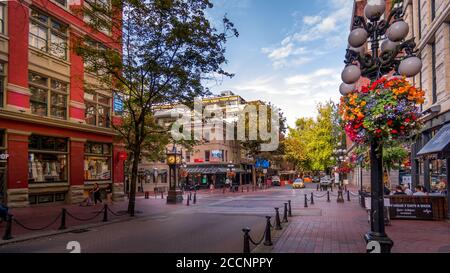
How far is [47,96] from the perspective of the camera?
22.5 meters

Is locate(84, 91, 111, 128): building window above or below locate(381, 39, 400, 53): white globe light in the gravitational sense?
above

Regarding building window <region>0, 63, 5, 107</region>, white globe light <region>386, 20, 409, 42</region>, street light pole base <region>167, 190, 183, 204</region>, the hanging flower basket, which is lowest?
street light pole base <region>167, 190, 183, 204</region>

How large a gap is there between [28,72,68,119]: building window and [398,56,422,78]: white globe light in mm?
21180

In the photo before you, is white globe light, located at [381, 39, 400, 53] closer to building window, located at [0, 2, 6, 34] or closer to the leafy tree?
the leafy tree

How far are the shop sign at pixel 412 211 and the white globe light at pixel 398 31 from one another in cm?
1044

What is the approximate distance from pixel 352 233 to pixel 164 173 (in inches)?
1832

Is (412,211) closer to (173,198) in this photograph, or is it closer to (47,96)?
(173,198)

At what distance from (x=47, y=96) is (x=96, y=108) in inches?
189

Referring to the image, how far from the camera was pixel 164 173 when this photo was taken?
2205 inches

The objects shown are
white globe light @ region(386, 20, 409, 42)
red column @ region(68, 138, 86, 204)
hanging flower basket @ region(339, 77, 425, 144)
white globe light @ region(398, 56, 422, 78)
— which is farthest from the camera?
red column @ region(68, 138, 86, 204)

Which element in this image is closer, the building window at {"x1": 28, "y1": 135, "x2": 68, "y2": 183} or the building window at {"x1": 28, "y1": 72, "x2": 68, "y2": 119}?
the building window at {"x1": 28, "y1": 135, "x2": 68, "y2": 183}

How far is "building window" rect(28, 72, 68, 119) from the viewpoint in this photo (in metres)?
21.6

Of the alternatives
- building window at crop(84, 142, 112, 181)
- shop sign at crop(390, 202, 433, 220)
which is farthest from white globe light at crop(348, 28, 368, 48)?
building window at crop(84, 142, 112, 181)

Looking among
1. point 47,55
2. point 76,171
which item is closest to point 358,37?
point 47,55
